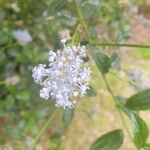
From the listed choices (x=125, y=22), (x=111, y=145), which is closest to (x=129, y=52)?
(x=125, y=22)

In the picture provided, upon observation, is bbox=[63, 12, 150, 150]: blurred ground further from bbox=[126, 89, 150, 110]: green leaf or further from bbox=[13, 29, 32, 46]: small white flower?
bbox=[126, 89, 150, 110]: green leaf

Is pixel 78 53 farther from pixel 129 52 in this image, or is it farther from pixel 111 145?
pixel 129 52

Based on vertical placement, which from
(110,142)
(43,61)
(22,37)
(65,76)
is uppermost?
(22,37)

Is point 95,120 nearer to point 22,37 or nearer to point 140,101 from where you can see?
point 22,37

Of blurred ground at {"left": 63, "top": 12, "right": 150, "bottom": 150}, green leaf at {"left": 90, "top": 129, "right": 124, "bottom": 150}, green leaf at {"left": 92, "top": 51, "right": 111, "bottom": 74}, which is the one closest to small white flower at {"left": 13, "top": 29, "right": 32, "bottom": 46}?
blurred ground at {"left": 63, "top": 12, "right": 150, "bottom": 150}

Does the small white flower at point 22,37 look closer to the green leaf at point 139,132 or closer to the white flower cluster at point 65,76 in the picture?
the green leaf at point 139,132

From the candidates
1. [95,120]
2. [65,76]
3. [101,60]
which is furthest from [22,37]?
[65,76]
